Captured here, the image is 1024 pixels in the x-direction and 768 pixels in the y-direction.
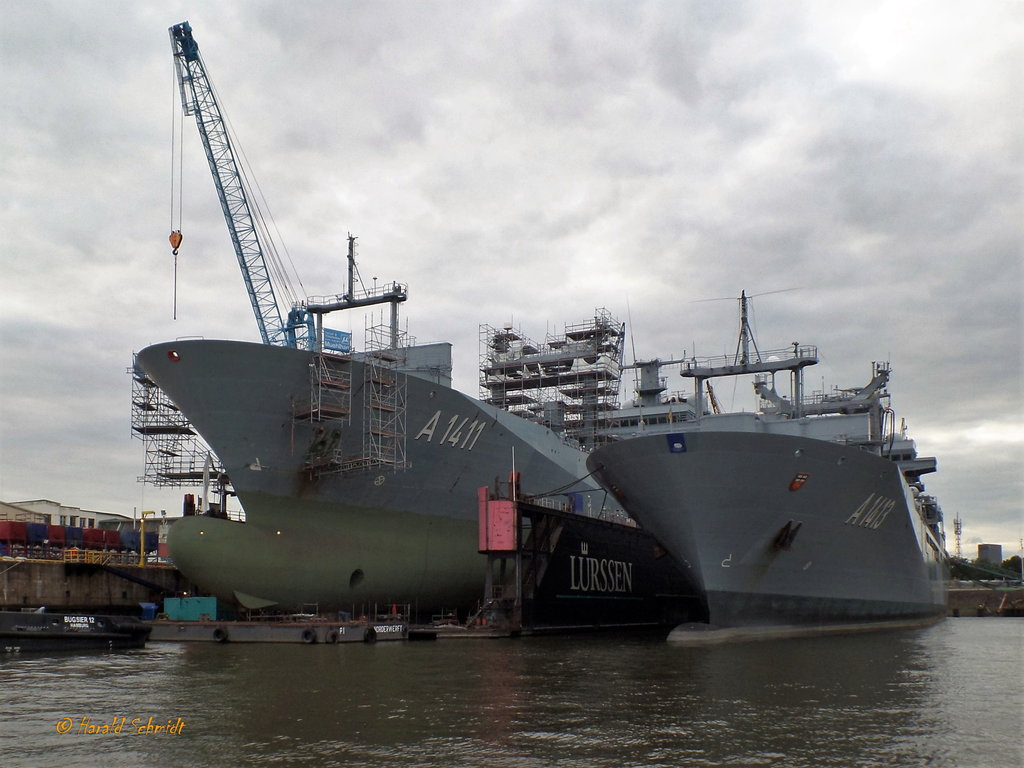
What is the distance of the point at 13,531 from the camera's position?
109ft

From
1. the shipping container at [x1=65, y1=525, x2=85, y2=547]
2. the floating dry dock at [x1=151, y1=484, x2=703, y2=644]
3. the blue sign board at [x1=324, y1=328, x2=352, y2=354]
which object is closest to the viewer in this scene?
the floating dry dock at [x1=151, y1=484, x2=703, y2=644]

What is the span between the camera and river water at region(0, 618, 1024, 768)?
34.4 ft

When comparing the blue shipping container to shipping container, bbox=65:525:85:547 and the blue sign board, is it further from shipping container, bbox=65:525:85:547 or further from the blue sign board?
the blue sign board

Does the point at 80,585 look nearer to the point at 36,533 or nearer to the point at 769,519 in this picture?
the point at 36,533

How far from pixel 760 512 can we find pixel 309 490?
42.2ft

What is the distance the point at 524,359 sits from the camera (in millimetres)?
45000

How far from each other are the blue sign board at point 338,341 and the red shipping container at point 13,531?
524 inches

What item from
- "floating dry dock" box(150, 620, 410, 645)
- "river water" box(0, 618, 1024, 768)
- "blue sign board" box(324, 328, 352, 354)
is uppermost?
"blue sign board" box(324, 328, 352, 354)

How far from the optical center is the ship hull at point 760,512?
21.4 m

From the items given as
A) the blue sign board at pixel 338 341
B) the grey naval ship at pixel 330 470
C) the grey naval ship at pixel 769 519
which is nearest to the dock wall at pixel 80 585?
the grey naval ship at pixel 330 470

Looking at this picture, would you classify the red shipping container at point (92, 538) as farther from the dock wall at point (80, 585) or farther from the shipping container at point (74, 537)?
the dock wall at point (80, 585)

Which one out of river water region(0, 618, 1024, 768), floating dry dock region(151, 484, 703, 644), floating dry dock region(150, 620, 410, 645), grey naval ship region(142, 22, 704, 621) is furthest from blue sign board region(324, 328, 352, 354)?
river water region(0, 618, 1024, 768)

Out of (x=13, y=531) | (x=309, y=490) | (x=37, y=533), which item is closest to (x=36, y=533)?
(x=37, y=533)

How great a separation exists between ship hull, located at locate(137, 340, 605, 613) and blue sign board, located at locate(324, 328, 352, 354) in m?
3.75
